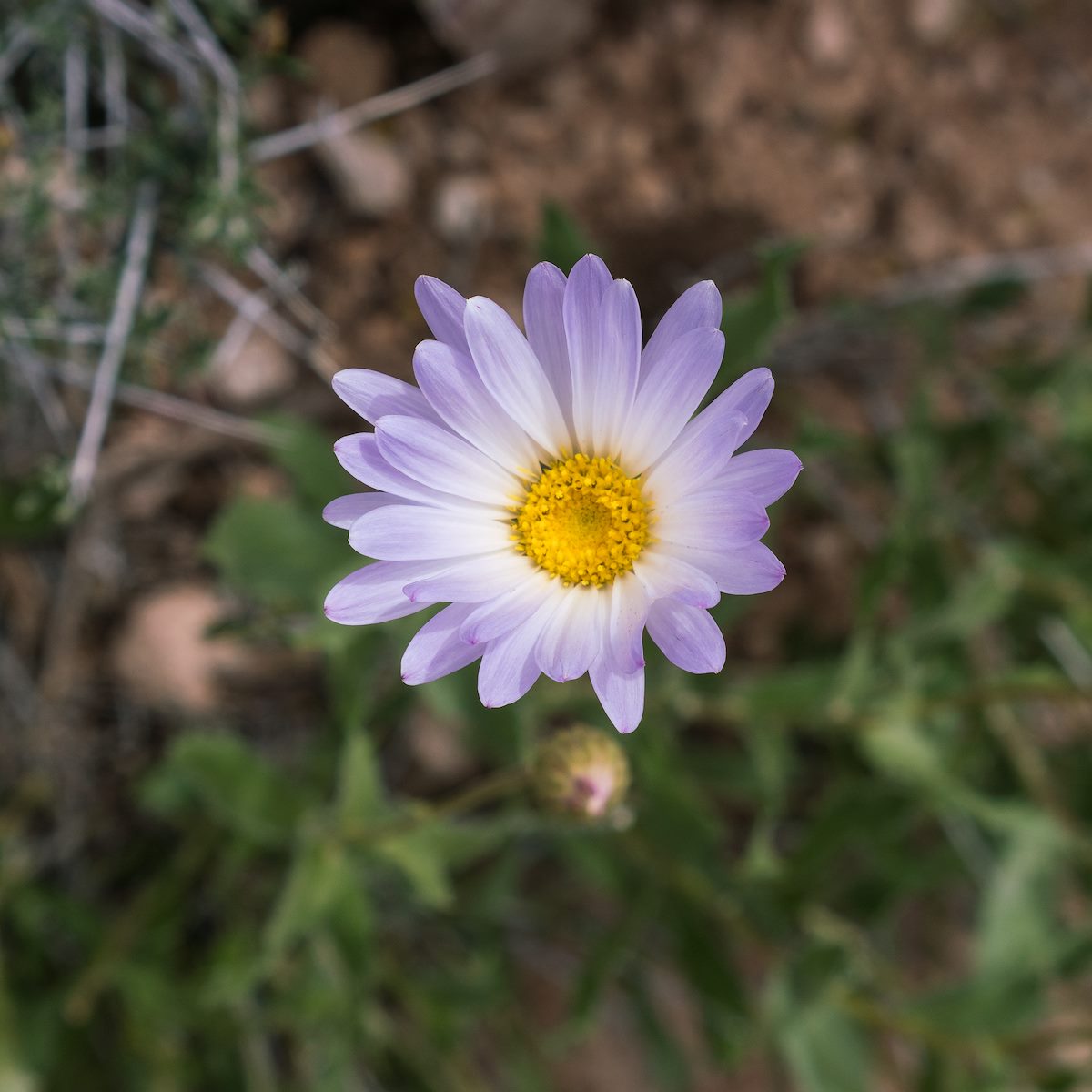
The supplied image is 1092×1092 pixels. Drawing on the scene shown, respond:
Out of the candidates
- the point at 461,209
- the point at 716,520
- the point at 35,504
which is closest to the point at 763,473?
the point at 716,520

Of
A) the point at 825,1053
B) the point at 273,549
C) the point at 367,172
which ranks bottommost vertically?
the point at 825,1053

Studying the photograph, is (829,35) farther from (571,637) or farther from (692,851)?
(571,637)

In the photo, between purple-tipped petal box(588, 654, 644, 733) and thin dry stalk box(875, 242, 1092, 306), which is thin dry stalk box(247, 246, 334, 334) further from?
thin dry stalk box(875, 242, 1092, 306)

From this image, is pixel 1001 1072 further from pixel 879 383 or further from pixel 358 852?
pixel 879 383

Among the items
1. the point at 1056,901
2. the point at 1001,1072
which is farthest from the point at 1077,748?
the point at 1001,1072

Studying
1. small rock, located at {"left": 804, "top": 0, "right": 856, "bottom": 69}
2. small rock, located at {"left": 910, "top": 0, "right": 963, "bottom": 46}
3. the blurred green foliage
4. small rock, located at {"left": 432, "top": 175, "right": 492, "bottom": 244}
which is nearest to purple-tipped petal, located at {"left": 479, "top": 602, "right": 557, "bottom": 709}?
the blurred green foliage

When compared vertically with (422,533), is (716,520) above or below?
below

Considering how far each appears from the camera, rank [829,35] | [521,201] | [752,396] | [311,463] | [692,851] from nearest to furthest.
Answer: [752,396] < [311,463] < [692,851] < [521,201] < [829,35]
